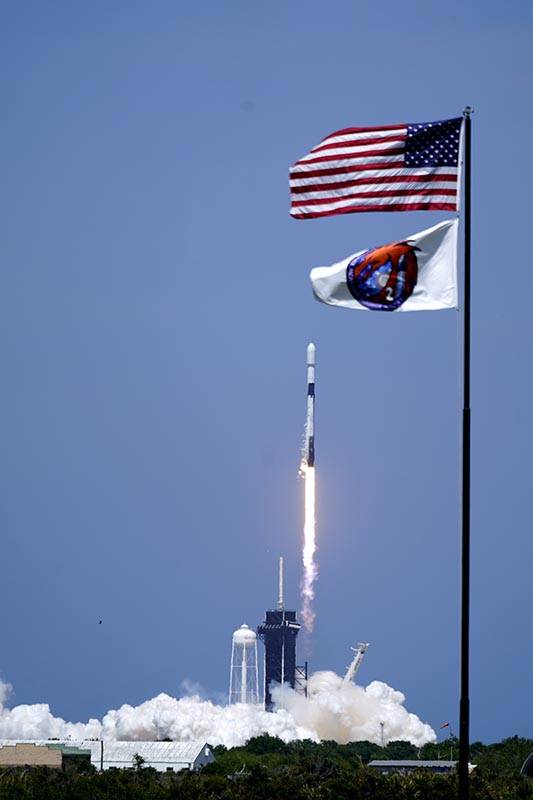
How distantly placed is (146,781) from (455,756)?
70.5 m

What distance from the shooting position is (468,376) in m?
53.0

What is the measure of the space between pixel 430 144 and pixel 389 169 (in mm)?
1409

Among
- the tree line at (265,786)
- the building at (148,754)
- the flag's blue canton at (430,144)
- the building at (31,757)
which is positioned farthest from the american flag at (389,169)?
the building at (148,754)

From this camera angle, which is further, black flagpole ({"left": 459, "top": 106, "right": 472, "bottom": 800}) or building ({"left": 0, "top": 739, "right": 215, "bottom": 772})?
building ({"left": 0, "top": 739, "right": 215, "bottom": 772})

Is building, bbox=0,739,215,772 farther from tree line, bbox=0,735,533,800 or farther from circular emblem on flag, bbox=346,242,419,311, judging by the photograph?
circular emblem on flag, bbox=346,242,419,311

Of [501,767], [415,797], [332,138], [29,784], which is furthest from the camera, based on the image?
[501,767]

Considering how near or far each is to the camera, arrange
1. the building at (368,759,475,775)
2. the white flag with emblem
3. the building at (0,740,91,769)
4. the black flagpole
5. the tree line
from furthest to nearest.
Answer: the building at (368,759,475,775) → the building at (0,740,91,769) → the tree line → the white flag with emblem → the black flagpole

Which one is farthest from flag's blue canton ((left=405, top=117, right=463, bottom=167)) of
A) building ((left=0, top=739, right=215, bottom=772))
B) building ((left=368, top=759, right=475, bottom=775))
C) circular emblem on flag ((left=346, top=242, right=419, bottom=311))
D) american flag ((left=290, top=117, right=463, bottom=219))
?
building ((left=0, top=739, right=215, bottom=772))

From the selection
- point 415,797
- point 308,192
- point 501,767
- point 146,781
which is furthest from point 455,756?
point 308,192

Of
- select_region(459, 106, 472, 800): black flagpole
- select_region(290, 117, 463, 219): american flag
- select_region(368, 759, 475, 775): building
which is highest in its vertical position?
select_region(290, 117, 463, 219): american flag

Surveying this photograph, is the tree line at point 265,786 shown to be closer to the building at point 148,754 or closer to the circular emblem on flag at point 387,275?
the building at point 148,754

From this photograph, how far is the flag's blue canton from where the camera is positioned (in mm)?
55094

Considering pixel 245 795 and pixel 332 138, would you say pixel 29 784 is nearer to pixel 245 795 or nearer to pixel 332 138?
pixel 245 795

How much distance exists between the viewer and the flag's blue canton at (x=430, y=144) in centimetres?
5509
